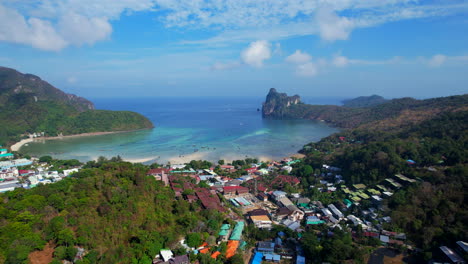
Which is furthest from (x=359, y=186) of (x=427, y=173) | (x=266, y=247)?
(x=266, y=247)

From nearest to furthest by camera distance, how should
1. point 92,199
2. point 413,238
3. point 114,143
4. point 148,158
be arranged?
1. point 92,199
2. point 413,238
3. point 148,158
4. point 114,143

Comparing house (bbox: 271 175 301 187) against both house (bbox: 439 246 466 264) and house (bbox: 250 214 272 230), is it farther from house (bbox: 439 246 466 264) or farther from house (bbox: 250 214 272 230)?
house (bbox: 439 246 466 264)

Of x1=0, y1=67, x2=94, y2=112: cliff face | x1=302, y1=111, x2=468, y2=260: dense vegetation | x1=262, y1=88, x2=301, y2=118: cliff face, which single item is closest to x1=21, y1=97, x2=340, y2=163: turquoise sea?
x1=302, y1=111, x2=468, y2=260: dense vegetation

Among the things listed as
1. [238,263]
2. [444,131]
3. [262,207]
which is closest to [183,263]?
[238,263]

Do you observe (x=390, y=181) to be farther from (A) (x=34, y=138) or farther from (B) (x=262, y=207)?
(A) (x=34, y=138)

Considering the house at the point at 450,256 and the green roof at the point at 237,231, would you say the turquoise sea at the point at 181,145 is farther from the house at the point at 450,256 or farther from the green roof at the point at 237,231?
the house at the point at 450,256

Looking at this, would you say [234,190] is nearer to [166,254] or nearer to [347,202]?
[347,202]

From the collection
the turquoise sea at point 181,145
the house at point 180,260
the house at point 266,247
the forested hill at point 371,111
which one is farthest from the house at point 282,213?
the forested hill at point 371,111
